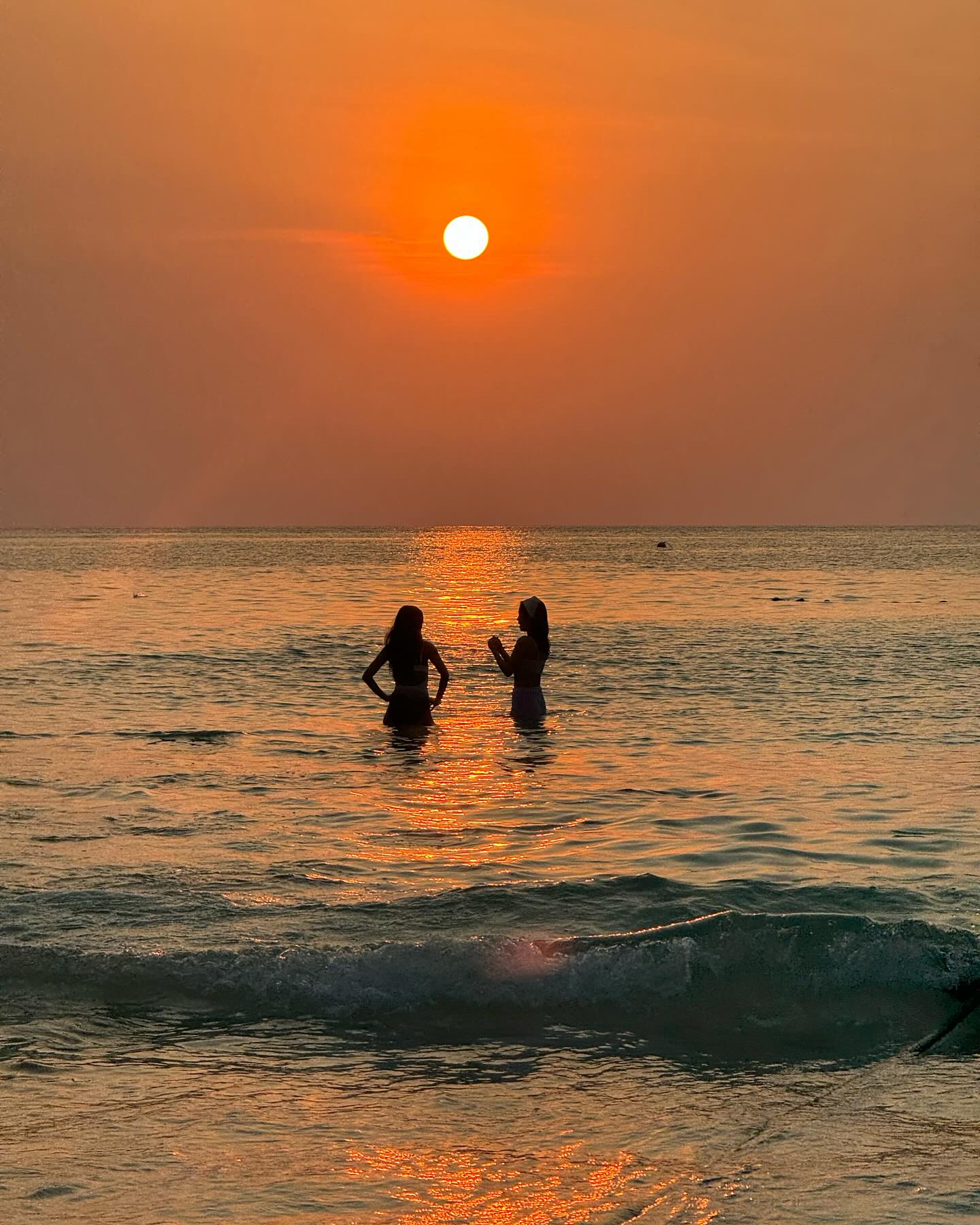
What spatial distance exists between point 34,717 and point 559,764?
30.0 feet

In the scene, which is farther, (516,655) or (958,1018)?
(516,655)

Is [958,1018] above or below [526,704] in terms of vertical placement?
below

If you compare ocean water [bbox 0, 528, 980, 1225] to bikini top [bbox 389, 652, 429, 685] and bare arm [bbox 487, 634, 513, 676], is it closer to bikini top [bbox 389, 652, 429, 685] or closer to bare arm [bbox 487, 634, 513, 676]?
bikini top [bbox 389, 652, 429, 685]

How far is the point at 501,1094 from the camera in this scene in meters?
6.11

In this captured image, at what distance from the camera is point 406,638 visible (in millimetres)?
16578

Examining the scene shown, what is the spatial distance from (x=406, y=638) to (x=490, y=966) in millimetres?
8928

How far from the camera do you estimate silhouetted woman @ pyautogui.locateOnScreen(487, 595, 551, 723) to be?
17.3 meters

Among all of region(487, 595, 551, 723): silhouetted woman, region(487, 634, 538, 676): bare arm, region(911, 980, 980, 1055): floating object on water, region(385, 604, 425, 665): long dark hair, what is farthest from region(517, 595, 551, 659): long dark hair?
region(911, 980, 980, 1055): floating object on water

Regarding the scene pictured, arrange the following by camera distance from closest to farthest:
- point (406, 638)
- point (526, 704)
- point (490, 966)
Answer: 1. point (490, 966)
2. point (406, 638)
3. point (526, 704)

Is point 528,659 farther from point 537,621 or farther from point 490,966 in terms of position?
point 490,966

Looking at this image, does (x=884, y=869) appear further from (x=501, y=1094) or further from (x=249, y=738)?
(x=249, y=738)

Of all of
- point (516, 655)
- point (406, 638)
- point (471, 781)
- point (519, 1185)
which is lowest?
point (471, 781)

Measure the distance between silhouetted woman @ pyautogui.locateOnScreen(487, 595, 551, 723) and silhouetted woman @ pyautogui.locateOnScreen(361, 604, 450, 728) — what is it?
2.74 ft

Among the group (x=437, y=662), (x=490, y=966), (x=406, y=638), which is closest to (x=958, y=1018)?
(x=490, y=966)
